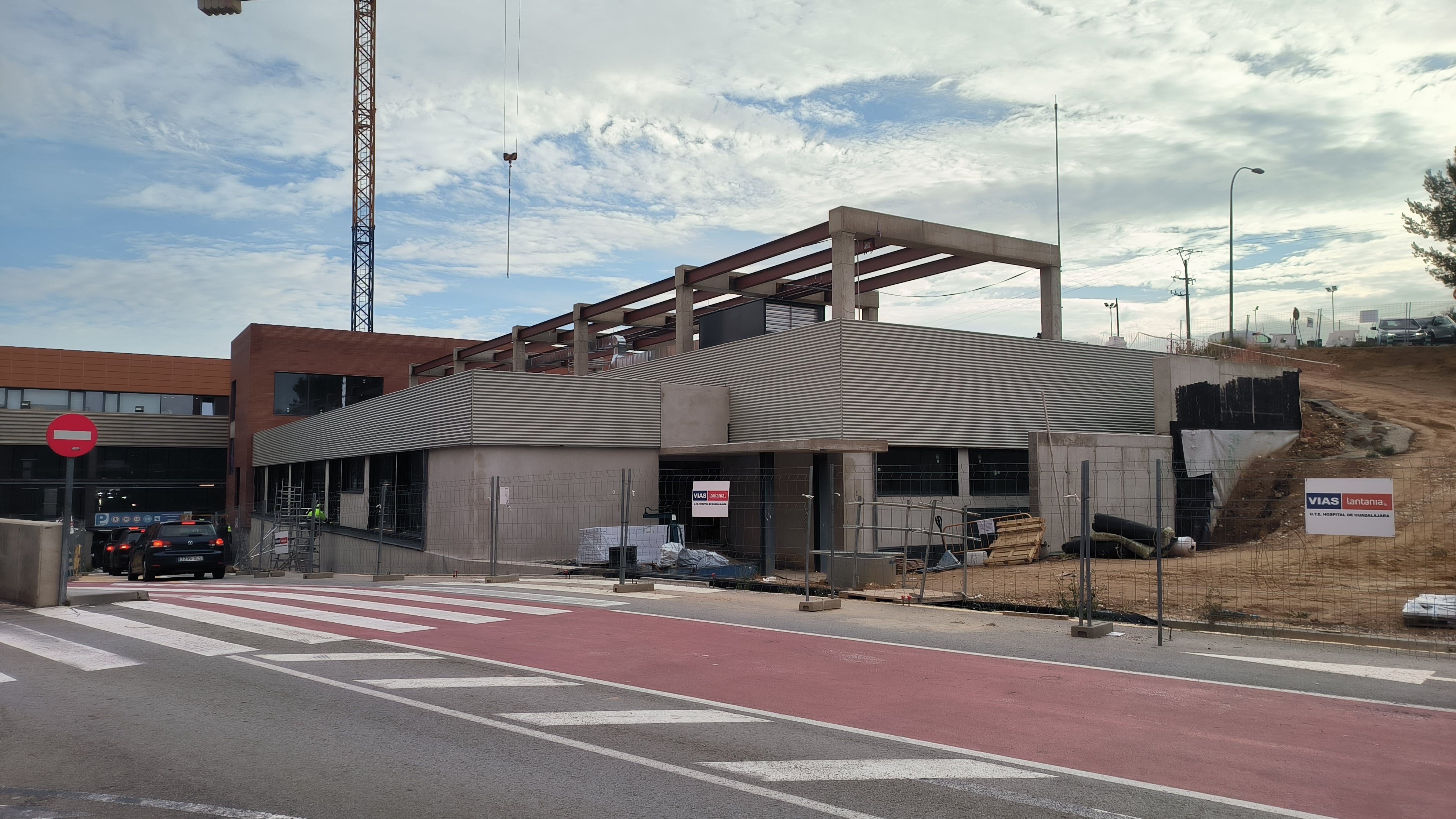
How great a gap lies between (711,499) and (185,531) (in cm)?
1650

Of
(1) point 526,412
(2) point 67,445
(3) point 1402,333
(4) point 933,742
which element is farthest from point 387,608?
(3) point 1402,333

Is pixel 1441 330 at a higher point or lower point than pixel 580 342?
higher

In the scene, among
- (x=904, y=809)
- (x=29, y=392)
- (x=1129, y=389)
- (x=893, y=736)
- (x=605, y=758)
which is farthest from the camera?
(x=29, y=392)

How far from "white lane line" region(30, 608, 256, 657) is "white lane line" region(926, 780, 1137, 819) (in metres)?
7.73

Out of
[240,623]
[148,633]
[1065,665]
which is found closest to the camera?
[1065,665]

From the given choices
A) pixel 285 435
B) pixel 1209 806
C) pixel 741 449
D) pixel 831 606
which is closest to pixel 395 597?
pixel 831 606

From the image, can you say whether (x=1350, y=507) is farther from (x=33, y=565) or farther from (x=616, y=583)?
(x=33, y=565)

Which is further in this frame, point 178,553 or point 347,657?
point 178,553

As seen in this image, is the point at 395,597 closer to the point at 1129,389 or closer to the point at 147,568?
the point at 147,568

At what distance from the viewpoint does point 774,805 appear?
16.9 feet

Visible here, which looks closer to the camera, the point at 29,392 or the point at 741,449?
the point at 741,449

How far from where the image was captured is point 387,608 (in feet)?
45.6

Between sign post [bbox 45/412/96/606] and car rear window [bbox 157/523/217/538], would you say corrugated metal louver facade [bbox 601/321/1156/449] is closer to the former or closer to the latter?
car rear window [bbox 157/523/217/538]

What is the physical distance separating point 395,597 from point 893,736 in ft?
35.9
